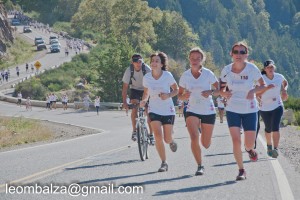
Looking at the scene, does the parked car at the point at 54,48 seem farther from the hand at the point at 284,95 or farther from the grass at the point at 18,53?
the hand at the point at 284,95

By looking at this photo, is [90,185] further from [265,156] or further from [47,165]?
[265,156]

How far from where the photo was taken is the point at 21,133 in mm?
28484

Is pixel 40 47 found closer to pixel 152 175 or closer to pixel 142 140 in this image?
pixel 142 140

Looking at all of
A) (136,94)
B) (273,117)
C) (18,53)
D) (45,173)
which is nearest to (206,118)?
(45,173)

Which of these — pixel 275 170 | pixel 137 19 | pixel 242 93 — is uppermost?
pixel 137 19

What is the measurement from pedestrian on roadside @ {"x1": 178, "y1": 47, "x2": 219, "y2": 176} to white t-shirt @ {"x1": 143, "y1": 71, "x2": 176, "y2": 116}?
652 mm

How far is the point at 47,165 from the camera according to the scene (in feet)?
39.8

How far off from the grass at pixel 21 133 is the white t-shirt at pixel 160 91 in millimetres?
10791

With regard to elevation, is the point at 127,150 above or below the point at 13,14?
below

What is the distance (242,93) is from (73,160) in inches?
157

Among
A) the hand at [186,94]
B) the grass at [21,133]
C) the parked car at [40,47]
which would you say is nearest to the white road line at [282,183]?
the hand at [186,94]

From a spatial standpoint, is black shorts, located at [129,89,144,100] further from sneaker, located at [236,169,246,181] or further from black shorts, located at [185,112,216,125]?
sneaker, located at [236,169,246,181]

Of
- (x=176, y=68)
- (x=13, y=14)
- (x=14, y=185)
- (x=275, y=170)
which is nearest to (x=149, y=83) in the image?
(x=275, y=170)

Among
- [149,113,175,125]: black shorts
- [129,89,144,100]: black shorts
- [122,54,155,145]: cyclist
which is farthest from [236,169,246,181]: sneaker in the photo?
[129,89,144,100]: black shorts
